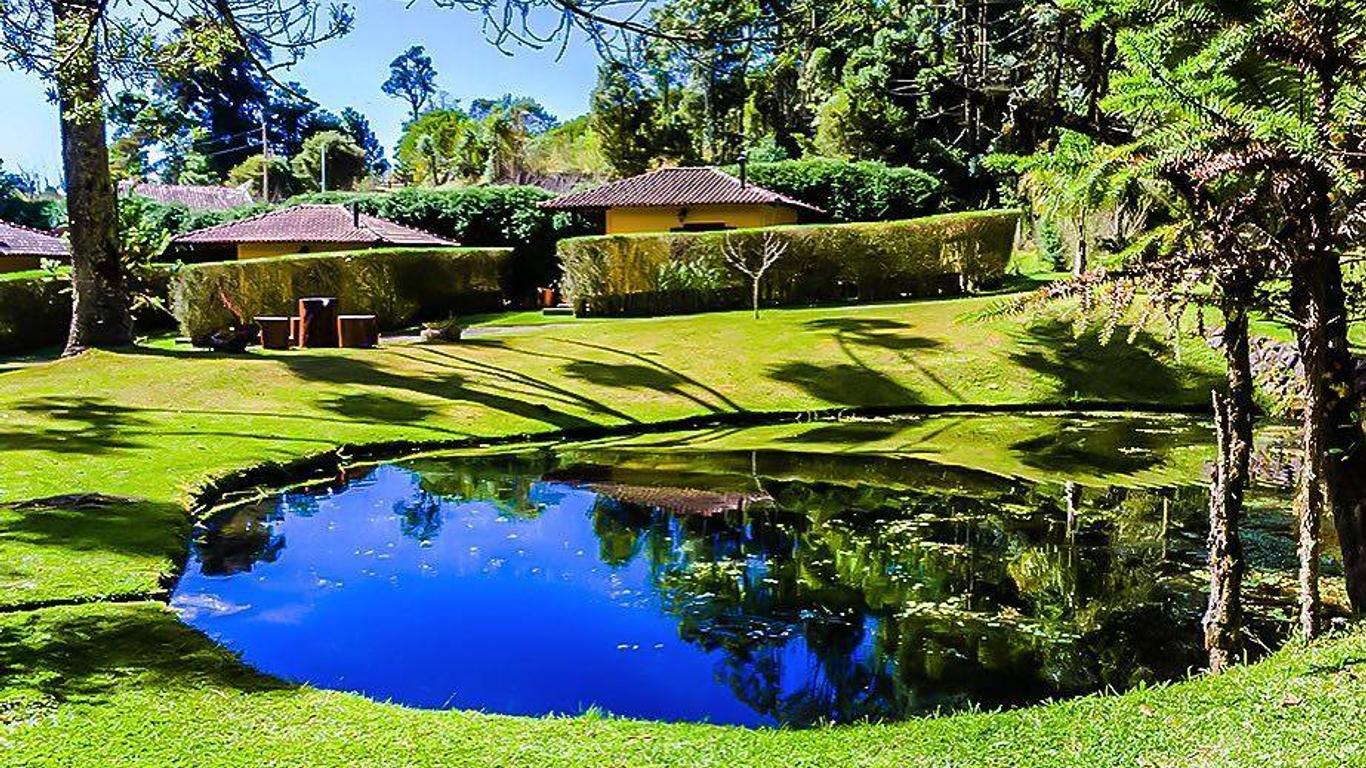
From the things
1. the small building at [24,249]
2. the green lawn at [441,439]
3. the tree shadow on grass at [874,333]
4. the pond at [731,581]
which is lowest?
the pond at [731,581]

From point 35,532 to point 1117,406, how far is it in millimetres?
18517

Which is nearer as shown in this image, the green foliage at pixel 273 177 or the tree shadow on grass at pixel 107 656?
the tree shadow on grass at pixel 107 656

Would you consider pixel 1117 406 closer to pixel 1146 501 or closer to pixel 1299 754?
pixel 1146 501

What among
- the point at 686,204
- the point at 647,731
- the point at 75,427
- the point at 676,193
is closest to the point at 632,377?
the point at 75,427

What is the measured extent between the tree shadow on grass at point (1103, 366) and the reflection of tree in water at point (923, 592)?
28.6ft

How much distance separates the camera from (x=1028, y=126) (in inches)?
1897

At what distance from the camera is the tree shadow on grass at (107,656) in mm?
7082

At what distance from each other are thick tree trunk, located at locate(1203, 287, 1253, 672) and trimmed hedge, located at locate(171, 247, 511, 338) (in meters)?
26.9

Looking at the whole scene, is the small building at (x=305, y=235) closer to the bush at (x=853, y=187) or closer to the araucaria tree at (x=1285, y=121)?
the bush at (x=853, y=187)

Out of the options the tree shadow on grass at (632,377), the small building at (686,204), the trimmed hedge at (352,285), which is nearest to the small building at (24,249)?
the trimmed hedge at (352,285)

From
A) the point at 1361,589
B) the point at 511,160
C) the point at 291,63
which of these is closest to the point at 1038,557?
the point at 1361,589

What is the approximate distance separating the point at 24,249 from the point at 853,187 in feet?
98.0

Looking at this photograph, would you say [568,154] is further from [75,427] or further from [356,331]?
[75,427]

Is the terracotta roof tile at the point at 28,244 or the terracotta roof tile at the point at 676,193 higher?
the terracotta roof tile at the point at 676,193
